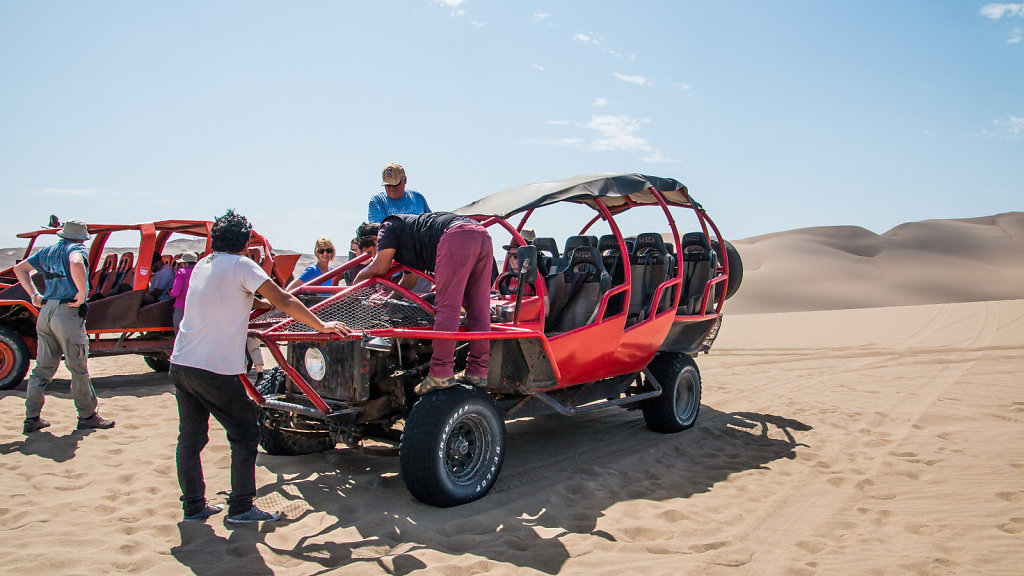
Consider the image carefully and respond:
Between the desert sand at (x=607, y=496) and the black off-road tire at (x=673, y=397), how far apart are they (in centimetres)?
18

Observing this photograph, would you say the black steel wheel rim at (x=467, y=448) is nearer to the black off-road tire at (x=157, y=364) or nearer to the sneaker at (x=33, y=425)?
the sneaker at (x=33, y=425)

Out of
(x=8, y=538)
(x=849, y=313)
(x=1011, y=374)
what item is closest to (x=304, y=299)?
(x=8, y=538)

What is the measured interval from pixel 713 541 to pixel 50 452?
17.6 feet

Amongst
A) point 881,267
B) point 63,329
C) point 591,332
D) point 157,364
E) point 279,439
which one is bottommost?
point 279,439

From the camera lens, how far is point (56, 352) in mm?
6359

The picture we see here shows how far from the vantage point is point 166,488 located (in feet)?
15.9

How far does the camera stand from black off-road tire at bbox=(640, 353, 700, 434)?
6.81m

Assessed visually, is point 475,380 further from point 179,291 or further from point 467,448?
point 179,291

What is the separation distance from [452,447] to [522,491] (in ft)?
2.34

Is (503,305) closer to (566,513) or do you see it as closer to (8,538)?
(566,513)

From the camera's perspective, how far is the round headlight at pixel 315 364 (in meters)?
4.84

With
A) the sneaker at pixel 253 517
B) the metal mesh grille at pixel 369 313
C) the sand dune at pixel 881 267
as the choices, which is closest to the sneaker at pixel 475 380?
the metal mesh grille at pixel 369 313

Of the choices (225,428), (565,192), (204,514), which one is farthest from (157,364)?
(565,192)

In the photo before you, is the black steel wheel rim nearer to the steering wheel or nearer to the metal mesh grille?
the metal mesh grille
